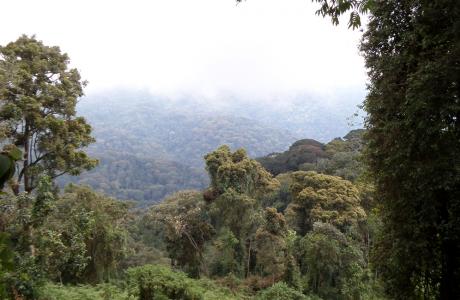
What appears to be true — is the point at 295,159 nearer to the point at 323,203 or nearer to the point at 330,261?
the point at 323,203

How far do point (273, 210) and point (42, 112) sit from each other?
40.9 ft

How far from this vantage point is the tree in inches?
442

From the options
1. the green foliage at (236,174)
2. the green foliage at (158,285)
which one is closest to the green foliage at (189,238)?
the green foliage at (236,174)

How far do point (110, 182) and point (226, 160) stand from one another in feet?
325

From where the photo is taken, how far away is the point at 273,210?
2098 centimetres

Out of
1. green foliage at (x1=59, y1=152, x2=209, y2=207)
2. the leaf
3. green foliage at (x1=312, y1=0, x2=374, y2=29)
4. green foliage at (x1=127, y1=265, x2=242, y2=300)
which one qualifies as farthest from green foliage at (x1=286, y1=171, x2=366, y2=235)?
green foliage at (x1=59, y1=152, x2=209, y2=207)

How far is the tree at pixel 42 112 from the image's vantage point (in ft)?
36.8

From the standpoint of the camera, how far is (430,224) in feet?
21.8

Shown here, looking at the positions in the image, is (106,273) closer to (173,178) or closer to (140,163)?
(173,178)

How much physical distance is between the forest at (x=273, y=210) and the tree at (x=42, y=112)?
0.13ft

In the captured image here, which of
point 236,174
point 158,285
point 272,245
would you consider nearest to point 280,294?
point 158,285

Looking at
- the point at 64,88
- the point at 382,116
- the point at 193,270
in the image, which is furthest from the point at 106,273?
the point at 382,116

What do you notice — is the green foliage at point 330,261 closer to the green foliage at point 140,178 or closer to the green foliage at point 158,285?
the green foliage at point 158,285

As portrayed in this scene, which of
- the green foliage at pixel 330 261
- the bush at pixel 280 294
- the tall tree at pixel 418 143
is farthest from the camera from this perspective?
the green foliage at pixel 330 261
